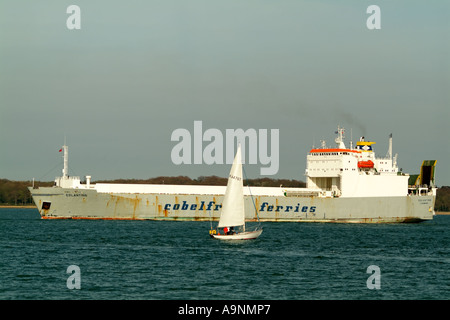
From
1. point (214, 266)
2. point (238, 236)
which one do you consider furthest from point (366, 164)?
point (214, 266)

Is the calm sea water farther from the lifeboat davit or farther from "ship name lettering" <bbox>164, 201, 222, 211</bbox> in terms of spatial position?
the lifeboat davit

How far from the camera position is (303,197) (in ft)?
230

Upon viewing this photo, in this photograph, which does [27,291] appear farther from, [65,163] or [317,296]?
[65,163]

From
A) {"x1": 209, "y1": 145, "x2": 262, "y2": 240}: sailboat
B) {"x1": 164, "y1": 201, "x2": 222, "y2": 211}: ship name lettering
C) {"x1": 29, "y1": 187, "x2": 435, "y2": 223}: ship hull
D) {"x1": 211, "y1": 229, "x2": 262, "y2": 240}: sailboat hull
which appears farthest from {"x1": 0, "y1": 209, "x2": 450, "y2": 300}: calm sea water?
{"x1": 164, "y1": 201, "x2": 222, "y2": 211}: ship name lettering

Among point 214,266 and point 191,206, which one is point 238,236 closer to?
point 214,266

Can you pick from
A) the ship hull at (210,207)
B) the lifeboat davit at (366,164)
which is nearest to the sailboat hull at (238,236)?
the ship hull at (210,207)

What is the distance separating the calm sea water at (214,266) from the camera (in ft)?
86.0

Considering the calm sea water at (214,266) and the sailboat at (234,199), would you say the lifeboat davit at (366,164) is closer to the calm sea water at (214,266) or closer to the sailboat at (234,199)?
the calm sea water at (214,266)

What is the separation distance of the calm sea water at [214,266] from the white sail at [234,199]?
5.73 ft

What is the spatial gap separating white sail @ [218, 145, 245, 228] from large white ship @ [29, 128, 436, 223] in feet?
80.3

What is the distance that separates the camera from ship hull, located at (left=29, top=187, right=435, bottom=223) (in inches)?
2525

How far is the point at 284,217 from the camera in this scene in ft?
232
